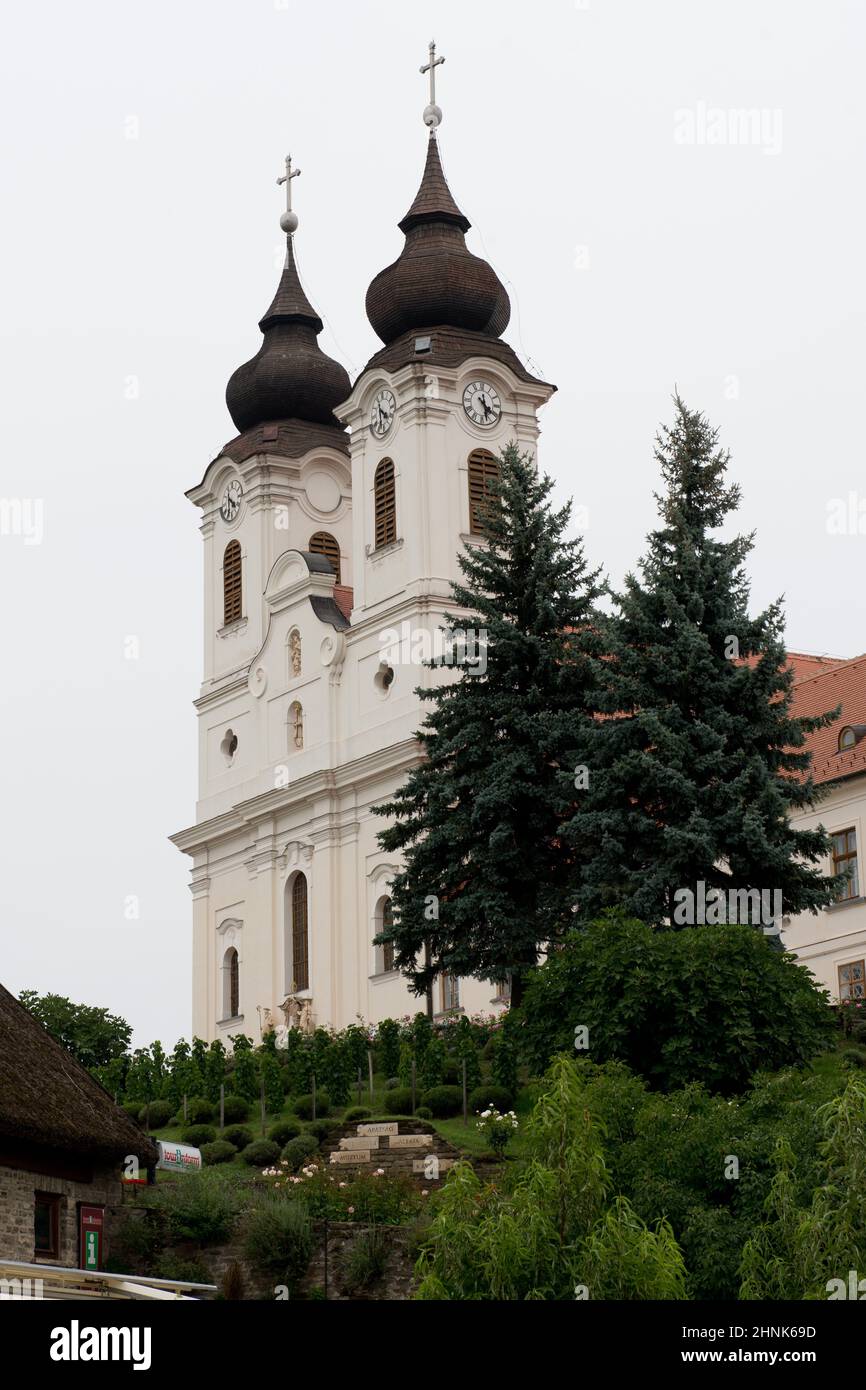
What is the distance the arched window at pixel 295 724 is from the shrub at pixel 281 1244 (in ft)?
113

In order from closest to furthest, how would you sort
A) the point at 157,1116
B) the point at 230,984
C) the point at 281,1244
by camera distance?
the point at 281,1244
the point at 157,1116
the point at 230,984

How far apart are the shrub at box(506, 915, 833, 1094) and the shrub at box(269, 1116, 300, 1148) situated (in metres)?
6.64

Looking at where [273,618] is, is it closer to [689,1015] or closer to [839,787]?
[839,787]

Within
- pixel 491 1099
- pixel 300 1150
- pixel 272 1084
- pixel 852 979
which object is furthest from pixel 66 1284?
pixel 852 979

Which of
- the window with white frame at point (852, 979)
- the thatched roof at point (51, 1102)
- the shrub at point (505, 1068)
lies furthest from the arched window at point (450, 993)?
the thatched roof at point (51, 1102)

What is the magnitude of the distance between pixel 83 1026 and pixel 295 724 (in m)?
9.56

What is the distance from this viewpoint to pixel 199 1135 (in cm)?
4412

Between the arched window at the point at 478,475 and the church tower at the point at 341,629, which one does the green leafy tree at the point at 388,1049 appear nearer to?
the church tower at the point at 341,629

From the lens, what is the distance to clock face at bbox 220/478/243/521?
73.5m

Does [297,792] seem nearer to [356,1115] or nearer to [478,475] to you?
[478,475]

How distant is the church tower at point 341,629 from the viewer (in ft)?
210

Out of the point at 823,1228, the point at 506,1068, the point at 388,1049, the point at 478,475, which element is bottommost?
the point at 823,1228

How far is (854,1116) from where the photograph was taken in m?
26.5
